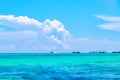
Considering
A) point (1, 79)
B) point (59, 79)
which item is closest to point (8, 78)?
point (1, 79)

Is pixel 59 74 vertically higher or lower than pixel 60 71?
lower

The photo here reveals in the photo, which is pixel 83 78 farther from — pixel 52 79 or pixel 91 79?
pixel 52 79

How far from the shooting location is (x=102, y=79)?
27969mm

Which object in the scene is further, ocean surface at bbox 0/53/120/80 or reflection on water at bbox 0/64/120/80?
ocean surface at bbox 0/53/120/80

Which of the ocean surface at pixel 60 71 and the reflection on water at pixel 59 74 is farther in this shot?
the ocean surface at pixel 60 71

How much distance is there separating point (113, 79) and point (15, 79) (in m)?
9.43

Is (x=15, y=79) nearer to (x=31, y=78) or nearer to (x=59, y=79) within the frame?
(x=31, y=78)

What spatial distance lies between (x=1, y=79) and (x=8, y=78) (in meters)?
1.07

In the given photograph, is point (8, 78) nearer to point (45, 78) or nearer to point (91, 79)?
point (45, 78)

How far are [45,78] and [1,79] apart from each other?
423 centimetres

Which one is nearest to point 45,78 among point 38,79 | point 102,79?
point 38,79

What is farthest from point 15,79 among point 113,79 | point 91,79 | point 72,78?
point 113,79

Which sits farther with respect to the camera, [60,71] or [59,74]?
[60,71]

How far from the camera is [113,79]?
27.8 meters
